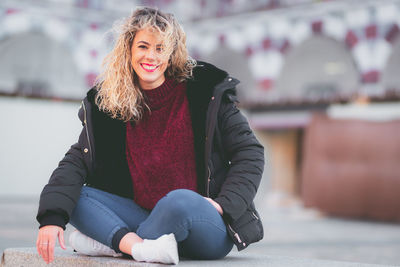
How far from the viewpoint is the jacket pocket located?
2.34m

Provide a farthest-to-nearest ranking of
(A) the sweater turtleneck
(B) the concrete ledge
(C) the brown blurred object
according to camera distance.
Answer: (C) the brown blurred object < (A) the sweater turtleneck < (B) the concrete ledge

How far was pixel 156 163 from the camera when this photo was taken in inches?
96.3

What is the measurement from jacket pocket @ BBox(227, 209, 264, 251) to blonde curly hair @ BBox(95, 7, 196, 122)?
1.93 feet

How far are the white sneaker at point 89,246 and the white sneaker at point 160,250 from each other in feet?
0.71

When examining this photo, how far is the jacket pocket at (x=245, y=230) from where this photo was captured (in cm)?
234

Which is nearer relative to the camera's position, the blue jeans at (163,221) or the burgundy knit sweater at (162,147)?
the blue jeans at (163,221)

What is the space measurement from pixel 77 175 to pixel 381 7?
15490mm

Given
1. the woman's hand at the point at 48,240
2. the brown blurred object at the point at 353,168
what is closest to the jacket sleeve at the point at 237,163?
the woman's hand at the point at 48,240

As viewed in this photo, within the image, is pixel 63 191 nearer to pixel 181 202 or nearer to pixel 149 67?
pixel 181 202

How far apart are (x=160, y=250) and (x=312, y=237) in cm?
454

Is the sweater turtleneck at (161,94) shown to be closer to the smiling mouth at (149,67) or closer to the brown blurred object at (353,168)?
the smiling mouth at (149,67)

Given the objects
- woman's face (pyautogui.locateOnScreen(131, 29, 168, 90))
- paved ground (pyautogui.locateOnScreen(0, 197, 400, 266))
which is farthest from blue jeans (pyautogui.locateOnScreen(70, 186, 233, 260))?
paved ground (pyautogui.locateOnScreen(0, 197, 400, 266))

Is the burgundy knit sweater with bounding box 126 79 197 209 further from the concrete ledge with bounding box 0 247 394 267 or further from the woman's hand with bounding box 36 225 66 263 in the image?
the woman's hand with bounding box 36 225 66 263

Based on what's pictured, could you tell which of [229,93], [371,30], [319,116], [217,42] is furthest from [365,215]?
[217,42]
